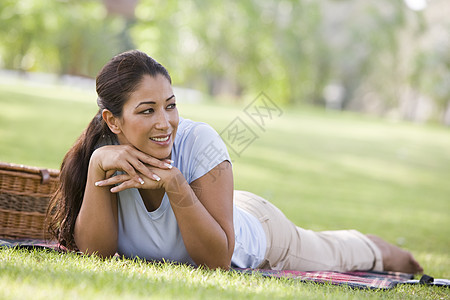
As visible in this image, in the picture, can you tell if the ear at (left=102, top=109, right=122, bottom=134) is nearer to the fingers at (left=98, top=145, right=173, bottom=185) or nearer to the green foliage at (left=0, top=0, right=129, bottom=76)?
the fingers at (left=98, top=145, right=173, bottom=185)

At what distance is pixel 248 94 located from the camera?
2005 cm

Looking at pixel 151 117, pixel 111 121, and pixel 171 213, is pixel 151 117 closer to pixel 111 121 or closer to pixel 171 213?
pixel 111 121

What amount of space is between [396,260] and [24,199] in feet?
8.04

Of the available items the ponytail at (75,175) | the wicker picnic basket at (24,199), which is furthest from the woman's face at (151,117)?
the wicker picnic basket at (24,199)

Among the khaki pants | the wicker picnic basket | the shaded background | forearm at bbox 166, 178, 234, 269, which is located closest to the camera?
forearm at bbox 166, 178, 234, 269

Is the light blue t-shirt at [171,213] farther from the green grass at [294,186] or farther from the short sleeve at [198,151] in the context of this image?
the green grass at [294,186]

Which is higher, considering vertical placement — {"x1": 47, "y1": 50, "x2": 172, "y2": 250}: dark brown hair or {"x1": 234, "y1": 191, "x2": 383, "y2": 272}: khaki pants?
{"x1": 47, "y1": 50, "x2": 172, "y2": 250}: dark brown hair

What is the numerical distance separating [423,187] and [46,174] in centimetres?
923

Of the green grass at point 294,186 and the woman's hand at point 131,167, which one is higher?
the woman's hand at point 131,167

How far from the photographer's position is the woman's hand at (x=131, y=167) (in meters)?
2.76

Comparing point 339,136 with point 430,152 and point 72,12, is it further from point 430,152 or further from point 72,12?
point 72,12

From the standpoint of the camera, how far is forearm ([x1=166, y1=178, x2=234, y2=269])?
275 cm

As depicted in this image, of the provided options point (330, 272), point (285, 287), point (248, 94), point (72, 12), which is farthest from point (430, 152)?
point (285, 287)

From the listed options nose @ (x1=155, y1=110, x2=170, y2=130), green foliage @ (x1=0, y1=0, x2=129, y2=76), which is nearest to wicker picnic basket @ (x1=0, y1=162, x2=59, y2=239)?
nose @ (x1=155, y1=110, x2=170, y2=130)
